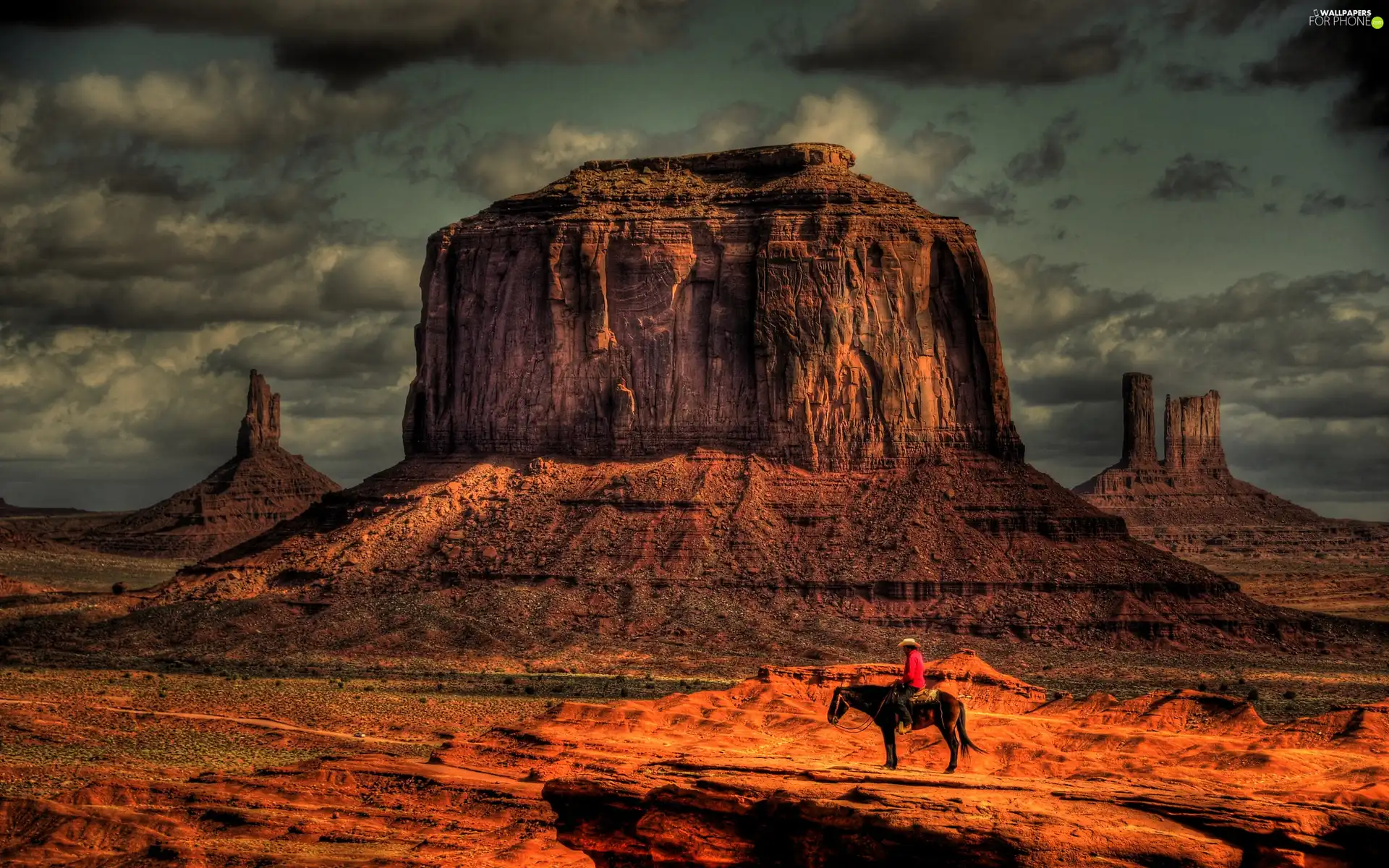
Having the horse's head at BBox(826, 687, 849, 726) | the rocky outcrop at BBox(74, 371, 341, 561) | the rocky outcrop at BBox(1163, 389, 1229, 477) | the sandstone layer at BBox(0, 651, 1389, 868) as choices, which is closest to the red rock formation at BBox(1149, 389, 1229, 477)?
the rocky outcrop at BBox(1163, 389, 1229, 477)

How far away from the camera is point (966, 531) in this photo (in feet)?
281

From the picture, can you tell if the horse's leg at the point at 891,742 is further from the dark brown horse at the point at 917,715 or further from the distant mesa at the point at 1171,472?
the distant mesa at the point at 1171,472

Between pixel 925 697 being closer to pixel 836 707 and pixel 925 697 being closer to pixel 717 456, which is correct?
pixel 836 707

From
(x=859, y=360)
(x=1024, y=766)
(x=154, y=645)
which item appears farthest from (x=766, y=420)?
(x=1024, y=766)

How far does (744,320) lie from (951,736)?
213ft

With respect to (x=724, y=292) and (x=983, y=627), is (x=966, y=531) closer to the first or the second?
(x=983, y=627)

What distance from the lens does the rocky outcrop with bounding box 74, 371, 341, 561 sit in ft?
534

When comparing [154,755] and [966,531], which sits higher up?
[966,531]

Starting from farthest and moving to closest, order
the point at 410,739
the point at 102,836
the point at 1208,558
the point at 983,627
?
1. the point at 1208,558
2. the point at 983,627
3. the point at 410,739
4. the point at 102,836

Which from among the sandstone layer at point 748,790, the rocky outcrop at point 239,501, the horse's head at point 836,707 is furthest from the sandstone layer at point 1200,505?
the horse's head at point 836,707

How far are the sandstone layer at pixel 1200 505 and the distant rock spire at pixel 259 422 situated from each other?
78.9 meters

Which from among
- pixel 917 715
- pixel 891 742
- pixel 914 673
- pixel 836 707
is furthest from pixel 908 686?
pixel 836 707

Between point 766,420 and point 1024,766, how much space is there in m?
60.5

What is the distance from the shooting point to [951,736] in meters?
28.4
